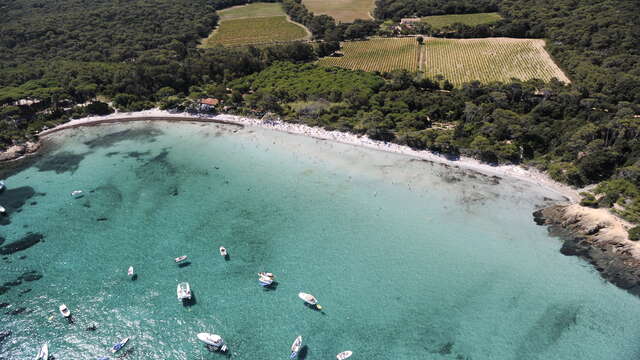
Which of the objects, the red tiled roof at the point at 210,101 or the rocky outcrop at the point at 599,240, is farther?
the red tiled roof at the point at 210,101

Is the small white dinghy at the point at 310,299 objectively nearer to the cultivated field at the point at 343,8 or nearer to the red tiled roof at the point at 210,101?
the red tiled roof at the point at 210,101

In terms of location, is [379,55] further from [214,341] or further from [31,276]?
[31,276]

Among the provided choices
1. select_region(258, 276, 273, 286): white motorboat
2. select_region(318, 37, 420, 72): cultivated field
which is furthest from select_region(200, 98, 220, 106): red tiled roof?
select_region(258, 276, 273, 286): white motorboat

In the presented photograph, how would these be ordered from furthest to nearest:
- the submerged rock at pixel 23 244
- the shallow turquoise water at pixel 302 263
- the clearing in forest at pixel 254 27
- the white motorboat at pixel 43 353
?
the clearing in forest at pixel 254 27, the submerged rock at pixel 23 244, the shallow turquoise water at pixel 302 263, the white motorboat at pixel 43 353

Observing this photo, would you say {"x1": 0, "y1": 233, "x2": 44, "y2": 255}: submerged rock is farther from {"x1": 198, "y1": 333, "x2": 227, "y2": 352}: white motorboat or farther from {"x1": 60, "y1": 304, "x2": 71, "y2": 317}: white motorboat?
{"x1": 198, "y1": 333, "x2": 227, "y2": 352}: white motorboat

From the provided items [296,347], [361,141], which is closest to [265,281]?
[296,347]

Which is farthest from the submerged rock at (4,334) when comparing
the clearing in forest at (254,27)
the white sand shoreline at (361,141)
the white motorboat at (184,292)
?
the clearing in forest at (254,27)

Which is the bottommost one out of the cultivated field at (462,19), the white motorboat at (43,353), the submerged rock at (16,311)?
the submerged rock at (16,311)
